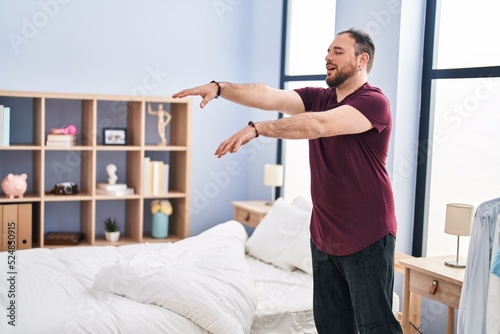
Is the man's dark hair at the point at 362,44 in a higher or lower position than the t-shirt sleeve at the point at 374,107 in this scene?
higher

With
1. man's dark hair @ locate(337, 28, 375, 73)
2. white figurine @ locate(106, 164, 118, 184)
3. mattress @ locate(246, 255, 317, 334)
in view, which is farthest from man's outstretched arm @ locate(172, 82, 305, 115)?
white figurine @ locate(106, 164, 118, 184)

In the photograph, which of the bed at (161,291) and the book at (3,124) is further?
the book at (3,124)

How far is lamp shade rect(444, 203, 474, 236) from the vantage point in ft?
9.64

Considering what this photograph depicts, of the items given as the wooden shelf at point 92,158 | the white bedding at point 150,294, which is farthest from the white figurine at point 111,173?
the white bedding at point 150,294

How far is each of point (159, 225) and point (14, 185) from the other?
3.47ft

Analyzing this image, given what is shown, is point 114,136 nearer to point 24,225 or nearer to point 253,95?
point 24,225

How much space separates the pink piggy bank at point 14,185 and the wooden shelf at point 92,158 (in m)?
0.05

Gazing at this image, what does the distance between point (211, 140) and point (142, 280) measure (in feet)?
8.06

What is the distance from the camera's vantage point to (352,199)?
233 centimetres

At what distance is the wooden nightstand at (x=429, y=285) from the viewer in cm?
279

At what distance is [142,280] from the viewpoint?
274 cm

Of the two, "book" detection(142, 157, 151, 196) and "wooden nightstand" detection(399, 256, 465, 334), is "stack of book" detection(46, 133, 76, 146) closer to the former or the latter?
"book" detection(142, 157, 151, 196)

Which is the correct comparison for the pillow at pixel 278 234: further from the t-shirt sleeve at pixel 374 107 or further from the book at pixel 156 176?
the t-shirt sleeve at pixel 374 107

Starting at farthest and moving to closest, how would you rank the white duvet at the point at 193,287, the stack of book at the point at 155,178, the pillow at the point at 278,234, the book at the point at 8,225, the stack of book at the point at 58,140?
1. the stack of book at the point at 155,178
2. the stack of book at the point at 58,140
3. the book at the point at 8,225
4. the pillow at the point at 278,234
5. the white duvet at the point at 193,287
